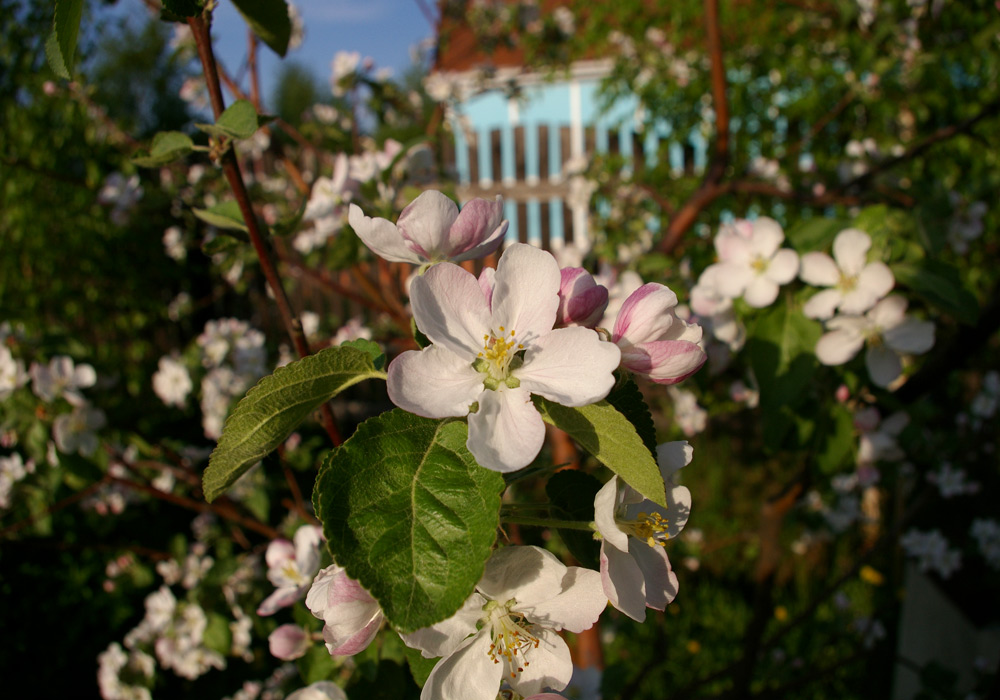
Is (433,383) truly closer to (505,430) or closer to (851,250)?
(505,430)

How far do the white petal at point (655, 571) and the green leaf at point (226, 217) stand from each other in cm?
63

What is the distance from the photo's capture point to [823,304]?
135cm

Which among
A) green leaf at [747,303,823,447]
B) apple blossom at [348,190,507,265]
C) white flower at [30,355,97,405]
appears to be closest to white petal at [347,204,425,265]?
apple blossom at [348,190,507,265]

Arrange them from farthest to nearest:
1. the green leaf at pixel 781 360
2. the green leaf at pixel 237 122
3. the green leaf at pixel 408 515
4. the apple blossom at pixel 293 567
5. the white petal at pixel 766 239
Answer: the white petal at pixel 766 239 → the green leaf at pixel 781 360 → the apple blossom at pixel 293 567 → the green leaf at pixel 237 122 → the green leaf at pixel 408 515

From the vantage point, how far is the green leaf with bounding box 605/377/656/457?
634 millimetres

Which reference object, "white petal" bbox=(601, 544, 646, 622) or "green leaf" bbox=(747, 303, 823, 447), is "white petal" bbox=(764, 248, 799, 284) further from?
"white petal" bbox=(601, 544, 646, 622)

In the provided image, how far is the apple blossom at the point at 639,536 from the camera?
0.60 m

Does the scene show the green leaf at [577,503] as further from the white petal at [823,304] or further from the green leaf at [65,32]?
the white petal at [823,304]

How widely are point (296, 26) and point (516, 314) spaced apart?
10.6ft

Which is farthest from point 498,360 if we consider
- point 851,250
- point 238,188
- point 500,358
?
point 851,250

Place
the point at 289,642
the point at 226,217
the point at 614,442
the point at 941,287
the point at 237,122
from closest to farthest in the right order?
the point at 614,442 < the point at 237,122 < the point at 226,217 < the point at 289,642 < the point at 941,287

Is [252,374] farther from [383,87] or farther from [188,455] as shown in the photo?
[383,87]

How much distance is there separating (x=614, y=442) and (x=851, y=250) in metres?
1.03

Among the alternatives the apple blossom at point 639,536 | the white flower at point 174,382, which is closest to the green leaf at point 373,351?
the apple blossom at point 639,536
